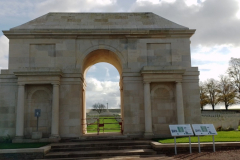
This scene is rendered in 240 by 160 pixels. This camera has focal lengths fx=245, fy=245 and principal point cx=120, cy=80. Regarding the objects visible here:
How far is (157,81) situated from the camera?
18.2 m

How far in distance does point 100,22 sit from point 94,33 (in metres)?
1.76

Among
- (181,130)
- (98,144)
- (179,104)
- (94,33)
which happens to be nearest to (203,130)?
(181,130)

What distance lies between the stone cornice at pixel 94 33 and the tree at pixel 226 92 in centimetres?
4155

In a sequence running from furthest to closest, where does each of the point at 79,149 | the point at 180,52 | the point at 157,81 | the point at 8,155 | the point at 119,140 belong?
1. the point at 180,52
2. the point at 157,81
3. the point at 119,140
4. the point at 79,149
5. the point at 8,155

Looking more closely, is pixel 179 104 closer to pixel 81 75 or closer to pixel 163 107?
pixel 163 107

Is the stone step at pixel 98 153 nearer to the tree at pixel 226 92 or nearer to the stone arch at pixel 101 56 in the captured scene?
the stone arch at pixel 101 56

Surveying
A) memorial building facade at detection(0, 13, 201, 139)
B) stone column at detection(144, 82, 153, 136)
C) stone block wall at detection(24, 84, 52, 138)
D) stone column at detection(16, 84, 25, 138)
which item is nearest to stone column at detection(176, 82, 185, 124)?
memorial building facade at detection(0, 13, 201, 139)

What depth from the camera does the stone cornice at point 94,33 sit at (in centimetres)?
1880

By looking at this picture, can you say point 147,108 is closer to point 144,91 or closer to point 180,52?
point 144,91

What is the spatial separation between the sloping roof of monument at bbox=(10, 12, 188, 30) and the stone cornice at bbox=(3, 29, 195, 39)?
40 centimetres

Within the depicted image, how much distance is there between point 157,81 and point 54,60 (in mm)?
8015

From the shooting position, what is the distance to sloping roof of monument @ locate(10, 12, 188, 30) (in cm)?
1941

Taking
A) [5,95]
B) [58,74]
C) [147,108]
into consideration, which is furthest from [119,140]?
[5,95]

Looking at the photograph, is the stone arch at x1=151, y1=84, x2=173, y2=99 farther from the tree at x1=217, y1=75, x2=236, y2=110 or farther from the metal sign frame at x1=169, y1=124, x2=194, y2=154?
the tree at x1=217, y1=75, x2=236, y2=110
